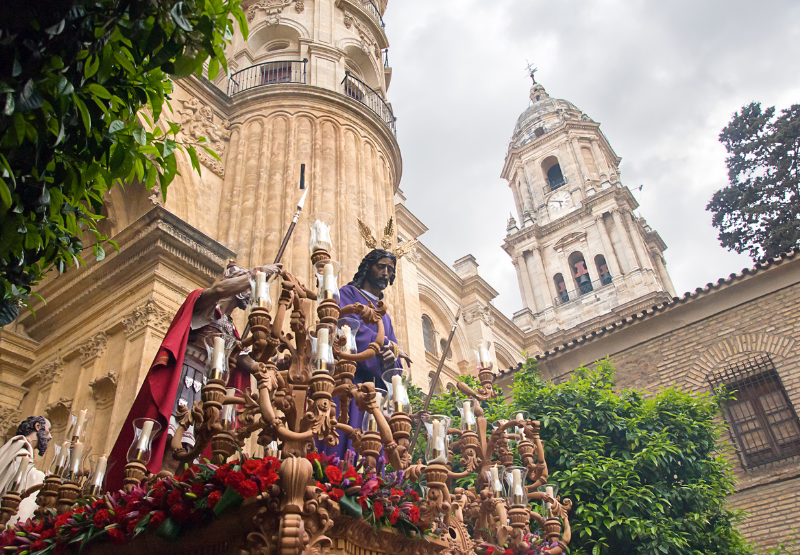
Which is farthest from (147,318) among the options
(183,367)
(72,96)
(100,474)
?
(72,96)

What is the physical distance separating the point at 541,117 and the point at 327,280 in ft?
132

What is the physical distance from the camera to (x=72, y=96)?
9.36 feet

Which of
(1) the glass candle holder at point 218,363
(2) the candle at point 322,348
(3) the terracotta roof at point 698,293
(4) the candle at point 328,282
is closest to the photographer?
(2) the candle at point 322,348

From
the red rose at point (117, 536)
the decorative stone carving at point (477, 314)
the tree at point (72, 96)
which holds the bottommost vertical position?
the red rose at point (117, 536)

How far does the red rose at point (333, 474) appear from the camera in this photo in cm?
319

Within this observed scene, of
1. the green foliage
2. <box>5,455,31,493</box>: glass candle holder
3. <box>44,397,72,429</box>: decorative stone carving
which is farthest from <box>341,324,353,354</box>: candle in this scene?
<box>44,397,72,429</box>: decorative stone carving

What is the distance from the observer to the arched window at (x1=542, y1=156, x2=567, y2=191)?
129ft

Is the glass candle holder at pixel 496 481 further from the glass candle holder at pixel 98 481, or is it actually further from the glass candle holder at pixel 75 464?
the glass candle holder at pixel 75 464

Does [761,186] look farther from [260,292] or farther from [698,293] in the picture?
[260,292]

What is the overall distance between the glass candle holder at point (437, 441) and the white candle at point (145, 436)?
1.73m

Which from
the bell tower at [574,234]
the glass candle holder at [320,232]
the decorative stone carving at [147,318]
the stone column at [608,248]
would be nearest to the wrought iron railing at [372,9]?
the decorative stone carving at [147,318]

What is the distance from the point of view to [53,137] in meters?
3.14

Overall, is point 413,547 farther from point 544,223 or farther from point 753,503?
point 544,223

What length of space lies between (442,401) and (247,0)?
1067 cm
